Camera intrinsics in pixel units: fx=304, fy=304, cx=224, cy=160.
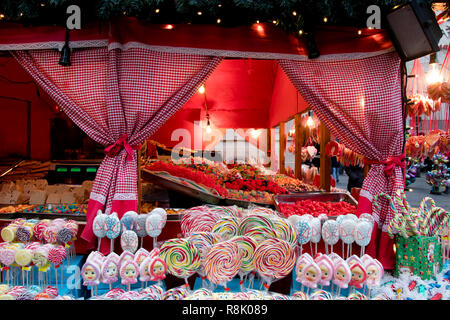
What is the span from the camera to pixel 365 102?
3.20 meters

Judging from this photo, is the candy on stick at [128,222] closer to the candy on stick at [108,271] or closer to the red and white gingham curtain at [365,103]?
the candy on stick at [108,271]

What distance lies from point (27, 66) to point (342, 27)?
10.9ft

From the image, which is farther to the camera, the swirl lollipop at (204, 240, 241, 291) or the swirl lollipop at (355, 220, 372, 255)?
the swirl lollipop at (355, 220, 372, 255)

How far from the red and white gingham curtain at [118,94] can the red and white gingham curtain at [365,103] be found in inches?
42.6

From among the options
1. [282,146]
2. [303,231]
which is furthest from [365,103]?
[282,146]

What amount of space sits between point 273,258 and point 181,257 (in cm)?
61

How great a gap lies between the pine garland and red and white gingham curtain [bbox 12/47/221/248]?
35 cm

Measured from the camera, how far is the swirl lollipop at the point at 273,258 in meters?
2.00

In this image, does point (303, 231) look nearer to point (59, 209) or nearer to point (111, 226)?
point (111, 226)

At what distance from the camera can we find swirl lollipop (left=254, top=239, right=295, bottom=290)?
2.00 metres

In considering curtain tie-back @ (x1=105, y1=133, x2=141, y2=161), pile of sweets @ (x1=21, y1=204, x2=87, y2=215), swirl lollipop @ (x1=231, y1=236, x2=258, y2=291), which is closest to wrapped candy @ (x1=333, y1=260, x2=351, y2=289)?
swirl lollipop @ (x1=231, y1=236, x2=258, y2=291)

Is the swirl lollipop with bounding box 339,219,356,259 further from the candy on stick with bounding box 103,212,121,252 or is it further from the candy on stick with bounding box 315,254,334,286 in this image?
the candy on stick with bounding box 103,212,121,252

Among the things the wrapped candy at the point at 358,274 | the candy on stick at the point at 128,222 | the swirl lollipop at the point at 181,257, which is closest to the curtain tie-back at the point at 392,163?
the wrapped candy at the point at 358,274
